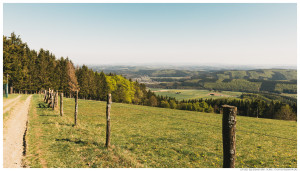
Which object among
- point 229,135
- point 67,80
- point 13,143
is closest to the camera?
point 229,135

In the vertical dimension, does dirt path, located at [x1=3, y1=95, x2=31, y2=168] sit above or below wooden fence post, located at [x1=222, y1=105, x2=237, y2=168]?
below

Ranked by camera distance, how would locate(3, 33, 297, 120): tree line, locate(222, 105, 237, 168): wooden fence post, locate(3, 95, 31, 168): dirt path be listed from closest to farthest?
locate(222, 105, 237, 168): wooden fence post → locate(3, 95, 31, 168): dirt path → locate(3, 33, 297, 120): tree line

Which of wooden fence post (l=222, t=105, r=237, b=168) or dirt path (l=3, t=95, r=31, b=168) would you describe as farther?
dirt path (l=3, t=95, r=31, b=168)

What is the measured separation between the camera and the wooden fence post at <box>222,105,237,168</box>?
228 inches

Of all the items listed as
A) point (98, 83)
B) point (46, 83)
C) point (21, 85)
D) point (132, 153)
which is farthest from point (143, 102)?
point (132, 153)

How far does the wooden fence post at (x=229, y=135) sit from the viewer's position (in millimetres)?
5789

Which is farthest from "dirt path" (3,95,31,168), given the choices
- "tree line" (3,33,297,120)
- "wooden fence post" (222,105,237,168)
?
"tree line" (3,33,297,120)

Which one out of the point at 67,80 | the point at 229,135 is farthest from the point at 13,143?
the point at 67,80

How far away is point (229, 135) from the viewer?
5.89 meters

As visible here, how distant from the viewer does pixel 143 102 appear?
4171 inches

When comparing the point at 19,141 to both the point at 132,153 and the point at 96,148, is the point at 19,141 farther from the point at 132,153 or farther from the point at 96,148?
the point at 132,153

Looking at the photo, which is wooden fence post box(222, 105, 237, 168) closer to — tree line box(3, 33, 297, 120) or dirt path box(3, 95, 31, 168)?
dirt path box(3, 95, 31, 168)

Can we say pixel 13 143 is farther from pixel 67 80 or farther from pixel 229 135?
pixel 67 80

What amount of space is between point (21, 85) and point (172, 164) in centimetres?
6988
